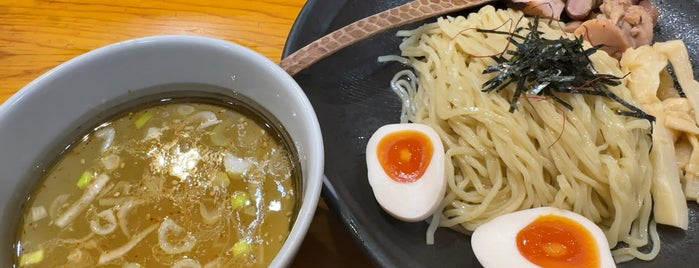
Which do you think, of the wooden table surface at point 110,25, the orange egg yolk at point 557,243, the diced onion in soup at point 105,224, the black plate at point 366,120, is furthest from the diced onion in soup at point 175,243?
the wooden table surface at point 110,25

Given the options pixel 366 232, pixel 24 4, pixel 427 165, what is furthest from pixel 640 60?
pixel 24 4

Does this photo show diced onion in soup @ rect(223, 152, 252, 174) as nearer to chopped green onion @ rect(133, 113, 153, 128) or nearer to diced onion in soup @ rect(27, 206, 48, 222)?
chopped green onion @ rect(133, 113, 153, 128)

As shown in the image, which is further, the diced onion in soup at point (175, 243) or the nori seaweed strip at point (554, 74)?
the nori seaweed strip at point (554, 74)

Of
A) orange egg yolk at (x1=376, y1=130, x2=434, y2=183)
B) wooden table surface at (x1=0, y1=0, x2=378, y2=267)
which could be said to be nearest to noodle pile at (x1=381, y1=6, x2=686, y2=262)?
orange egg yolk at (x1=376, y1=130, x2=434, y2=183)

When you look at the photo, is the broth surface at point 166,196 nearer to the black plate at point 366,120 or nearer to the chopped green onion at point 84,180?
the chopped green onion at point 84,180

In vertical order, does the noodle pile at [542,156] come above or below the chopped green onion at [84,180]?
Answer: below

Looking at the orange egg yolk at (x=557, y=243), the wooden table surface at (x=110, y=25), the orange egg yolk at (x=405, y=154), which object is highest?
the orange egg yolk at (x=405, y=154)

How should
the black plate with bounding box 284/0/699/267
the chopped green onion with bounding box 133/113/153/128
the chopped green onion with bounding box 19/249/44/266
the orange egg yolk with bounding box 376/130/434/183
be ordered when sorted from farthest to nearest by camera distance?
the orange egg yolk with bounding box 376/130/434/183 < the black plate with bounding box 284/0/699/267 < the chopped green onion with bounding box 133/113/153/128 < the chopped green onion with bounding box 19/249/44/266
